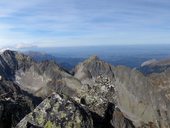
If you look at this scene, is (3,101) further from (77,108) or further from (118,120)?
(118,120)

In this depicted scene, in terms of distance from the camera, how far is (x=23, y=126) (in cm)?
2191

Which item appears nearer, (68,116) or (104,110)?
(68,116)

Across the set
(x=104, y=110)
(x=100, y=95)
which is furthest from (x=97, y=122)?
(x=100, y=95)

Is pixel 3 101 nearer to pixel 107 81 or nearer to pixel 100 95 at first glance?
pixel 100 95

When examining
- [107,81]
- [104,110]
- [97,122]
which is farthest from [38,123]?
[107,81]

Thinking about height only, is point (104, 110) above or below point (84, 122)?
below

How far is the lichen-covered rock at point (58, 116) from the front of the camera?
2189 centimetres

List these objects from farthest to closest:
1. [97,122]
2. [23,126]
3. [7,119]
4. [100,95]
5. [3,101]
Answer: [100,95], [97,122], [3,101], [7,119], [23,126]

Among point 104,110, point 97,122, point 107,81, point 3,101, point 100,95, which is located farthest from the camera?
point 107,81

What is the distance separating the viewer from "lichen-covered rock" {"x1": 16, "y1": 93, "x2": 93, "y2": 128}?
21891 mm

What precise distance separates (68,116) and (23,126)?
2.40m

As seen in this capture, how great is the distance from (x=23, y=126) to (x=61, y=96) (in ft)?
8.71

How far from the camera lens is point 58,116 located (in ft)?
72.3

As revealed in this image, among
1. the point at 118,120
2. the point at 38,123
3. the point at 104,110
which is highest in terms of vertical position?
the point at 38,123
